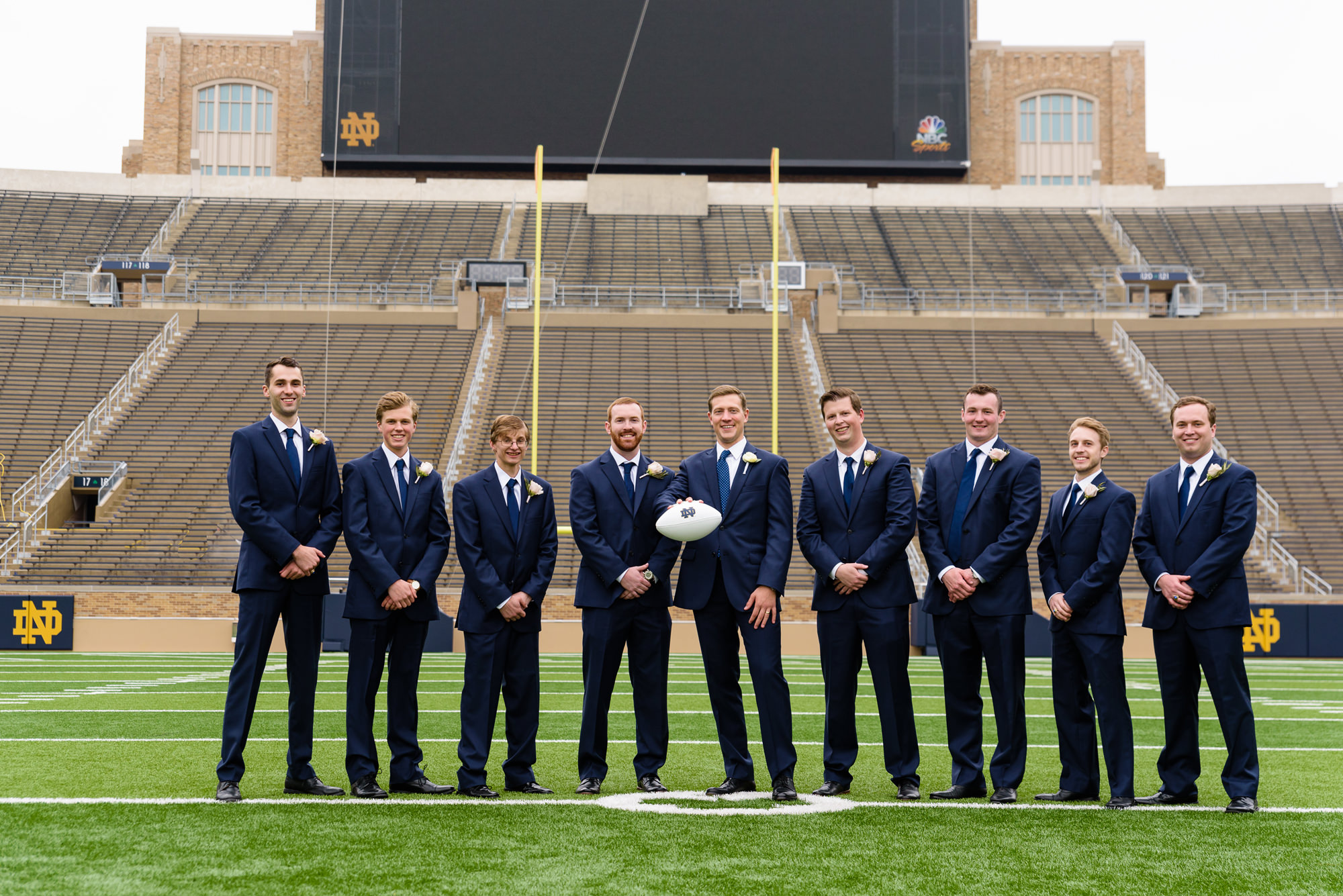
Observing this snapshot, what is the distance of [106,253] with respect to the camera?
1246 inches

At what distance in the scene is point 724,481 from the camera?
5301mm

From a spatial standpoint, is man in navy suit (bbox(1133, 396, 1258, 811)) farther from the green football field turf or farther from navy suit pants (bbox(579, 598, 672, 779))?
navy suit pants (bbox(579, 598, 672, 779))

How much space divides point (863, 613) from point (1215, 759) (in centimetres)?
264

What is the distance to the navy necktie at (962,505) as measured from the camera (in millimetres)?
5230

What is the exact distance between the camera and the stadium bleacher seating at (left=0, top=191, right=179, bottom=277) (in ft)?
101

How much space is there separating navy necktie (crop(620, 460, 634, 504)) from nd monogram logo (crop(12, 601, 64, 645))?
47.0 feet

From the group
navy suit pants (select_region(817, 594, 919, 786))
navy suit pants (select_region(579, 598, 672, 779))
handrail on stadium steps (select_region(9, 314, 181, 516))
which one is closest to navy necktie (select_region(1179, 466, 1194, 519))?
navy suit pants (select_region(817, 594, 919, 786))

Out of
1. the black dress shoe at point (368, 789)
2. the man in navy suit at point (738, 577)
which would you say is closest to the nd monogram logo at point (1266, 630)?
the man in navy suit at point (738, 577)

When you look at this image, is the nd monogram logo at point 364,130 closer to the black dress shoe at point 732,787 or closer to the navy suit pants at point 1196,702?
the black dress shoe at point 732,787

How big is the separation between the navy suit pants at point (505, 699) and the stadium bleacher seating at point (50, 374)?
20.7 meters

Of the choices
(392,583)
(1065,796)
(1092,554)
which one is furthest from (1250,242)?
(392,583)

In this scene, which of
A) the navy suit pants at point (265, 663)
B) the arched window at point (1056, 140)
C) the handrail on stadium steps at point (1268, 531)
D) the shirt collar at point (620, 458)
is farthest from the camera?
the arched window at point (1056, 140)

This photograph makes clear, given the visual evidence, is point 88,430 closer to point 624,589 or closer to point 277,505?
point 277,505

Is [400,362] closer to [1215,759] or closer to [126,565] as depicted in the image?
[126,565]
